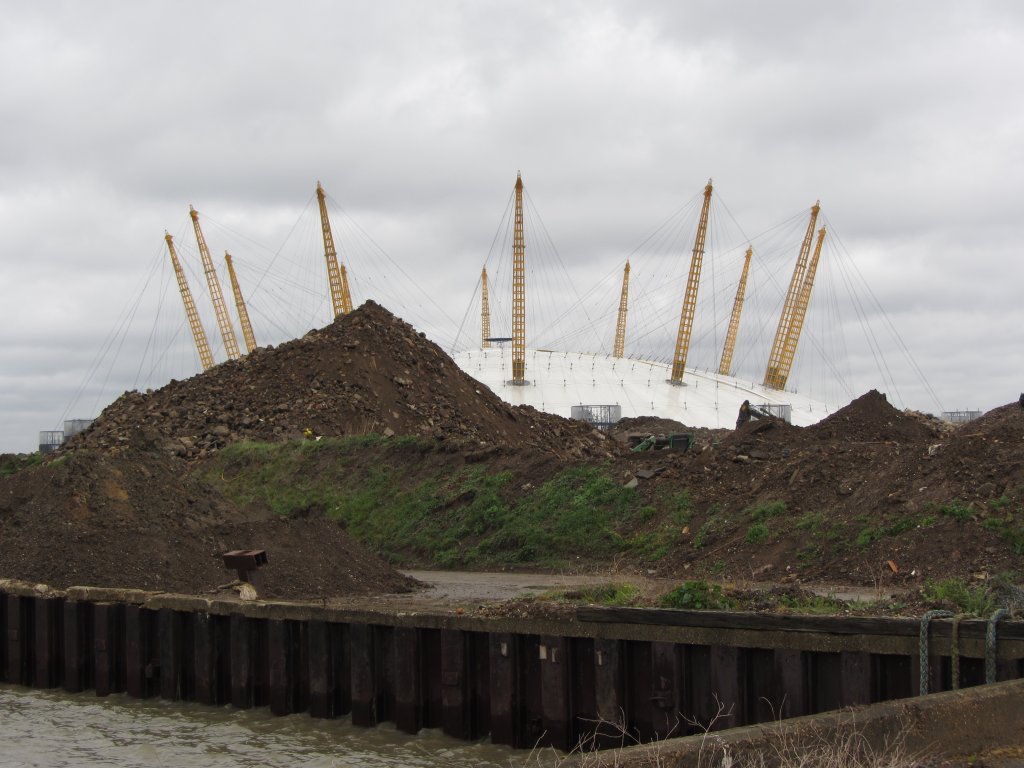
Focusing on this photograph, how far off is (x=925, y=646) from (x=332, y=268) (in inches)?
3088

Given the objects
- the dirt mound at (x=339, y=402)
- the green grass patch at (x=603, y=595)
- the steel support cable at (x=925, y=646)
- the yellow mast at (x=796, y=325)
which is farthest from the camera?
the yellow mast at (x=796, y=325)

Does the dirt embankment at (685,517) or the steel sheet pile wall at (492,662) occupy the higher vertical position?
the dirt embankment at (685,517)

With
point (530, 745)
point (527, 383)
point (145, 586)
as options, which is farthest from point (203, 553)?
point (527, 383)

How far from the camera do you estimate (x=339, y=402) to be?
42.4 metres

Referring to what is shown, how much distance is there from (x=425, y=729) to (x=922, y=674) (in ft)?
21.5

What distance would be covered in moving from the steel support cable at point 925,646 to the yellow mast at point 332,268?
242ft

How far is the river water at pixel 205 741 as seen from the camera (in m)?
13.8

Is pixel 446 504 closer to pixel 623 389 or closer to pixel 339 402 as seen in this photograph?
pixel 339 402

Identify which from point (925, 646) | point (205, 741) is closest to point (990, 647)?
point (925, 646)

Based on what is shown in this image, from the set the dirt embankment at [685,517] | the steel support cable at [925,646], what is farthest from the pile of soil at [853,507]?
the steel support cable at [925,646]

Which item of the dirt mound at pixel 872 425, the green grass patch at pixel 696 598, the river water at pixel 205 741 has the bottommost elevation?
the river water at pixel 205 741

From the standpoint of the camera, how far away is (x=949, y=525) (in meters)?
19.1

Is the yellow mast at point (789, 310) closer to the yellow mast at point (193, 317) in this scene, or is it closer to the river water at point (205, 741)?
the yellow mast at point (193, 317)

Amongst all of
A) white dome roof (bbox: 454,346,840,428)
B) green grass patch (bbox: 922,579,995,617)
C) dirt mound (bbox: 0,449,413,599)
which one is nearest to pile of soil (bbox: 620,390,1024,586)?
green grass patch (bbox: 922,579,995,617)
